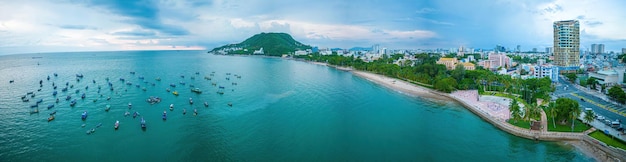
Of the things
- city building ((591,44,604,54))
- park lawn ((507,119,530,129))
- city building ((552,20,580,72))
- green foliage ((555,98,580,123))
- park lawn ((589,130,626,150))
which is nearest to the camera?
park lawn ((589,130,626,150))

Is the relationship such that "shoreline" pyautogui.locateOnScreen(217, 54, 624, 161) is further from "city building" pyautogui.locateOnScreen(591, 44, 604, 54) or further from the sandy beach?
"city building" pyautogui.locateOnScreen(591, 44, 604, 54)

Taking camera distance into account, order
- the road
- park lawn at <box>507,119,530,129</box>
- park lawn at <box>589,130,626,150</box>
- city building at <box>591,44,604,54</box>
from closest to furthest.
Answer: park lawn at <box>589,130,626,150</box> → park lawn at <box>507,119,530,129</box> → the road → city building at <box>591,44,604,54</box>

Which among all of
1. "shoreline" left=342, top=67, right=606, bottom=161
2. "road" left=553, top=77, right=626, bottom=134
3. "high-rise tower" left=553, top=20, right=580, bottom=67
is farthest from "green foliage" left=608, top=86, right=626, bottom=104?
"high-rise tower" left=553, top=20, right=580, bottom=67

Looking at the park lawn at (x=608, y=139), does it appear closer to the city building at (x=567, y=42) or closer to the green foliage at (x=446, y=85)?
the green foliage at (x=446, y=85)

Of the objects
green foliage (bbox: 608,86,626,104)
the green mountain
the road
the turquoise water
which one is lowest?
the turquoise water

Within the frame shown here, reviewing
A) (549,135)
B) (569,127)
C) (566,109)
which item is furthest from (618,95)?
(549,135)

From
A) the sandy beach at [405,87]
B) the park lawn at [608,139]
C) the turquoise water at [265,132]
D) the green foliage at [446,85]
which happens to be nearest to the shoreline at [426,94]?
the sandy beach at [405,87]
